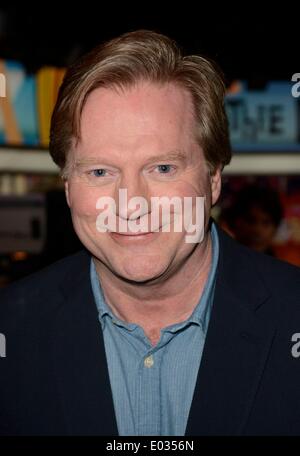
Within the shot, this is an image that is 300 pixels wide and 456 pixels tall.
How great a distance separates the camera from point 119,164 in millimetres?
1558

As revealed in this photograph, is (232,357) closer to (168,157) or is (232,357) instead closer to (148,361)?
(148,361)

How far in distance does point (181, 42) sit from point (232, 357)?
12.5 feet

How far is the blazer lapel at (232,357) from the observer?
1.61m

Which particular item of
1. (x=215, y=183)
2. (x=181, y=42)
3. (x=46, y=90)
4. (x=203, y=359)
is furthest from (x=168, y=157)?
(x=46, y=90)

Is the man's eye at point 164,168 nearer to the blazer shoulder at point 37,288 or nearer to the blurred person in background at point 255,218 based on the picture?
the blazer shoulder at point 37,288

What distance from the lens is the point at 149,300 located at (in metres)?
1.76

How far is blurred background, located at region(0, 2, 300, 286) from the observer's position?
5.39 meters

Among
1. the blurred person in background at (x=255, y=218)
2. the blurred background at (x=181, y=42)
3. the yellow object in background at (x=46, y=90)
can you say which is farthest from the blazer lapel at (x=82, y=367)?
the yellow object in background at (x=46, y=90)

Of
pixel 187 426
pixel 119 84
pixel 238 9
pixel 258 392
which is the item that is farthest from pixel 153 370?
pixel 238 9

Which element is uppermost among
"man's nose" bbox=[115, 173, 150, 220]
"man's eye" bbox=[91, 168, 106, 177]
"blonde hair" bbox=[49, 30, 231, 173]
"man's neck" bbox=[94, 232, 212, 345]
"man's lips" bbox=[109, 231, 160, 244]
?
"blonde hair" bbox=[49, 30, 231, 173]

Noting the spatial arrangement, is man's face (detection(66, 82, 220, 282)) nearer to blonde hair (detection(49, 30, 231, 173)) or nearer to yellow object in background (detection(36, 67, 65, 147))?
blonde hair (detection(49, 30, 231, 173))

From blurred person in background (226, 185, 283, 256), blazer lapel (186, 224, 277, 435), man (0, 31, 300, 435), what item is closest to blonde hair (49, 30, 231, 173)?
man (0, 31, 300, 435)

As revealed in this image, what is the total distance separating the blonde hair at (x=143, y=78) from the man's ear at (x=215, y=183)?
0.10 feet
